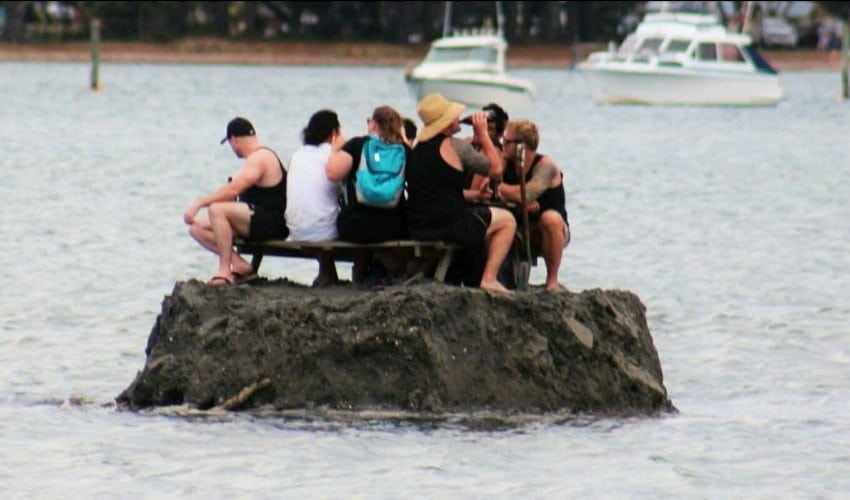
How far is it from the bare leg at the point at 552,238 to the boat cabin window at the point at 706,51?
178 ft

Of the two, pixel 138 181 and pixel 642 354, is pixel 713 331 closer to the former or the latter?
pixel 642 354

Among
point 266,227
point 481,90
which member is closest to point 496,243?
point 266,227

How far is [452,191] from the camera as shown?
14.7 metres

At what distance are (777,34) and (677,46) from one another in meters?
49.8

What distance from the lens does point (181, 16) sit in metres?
109

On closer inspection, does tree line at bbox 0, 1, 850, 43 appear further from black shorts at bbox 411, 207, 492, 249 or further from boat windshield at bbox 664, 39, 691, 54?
black shorts at bbox 411, 207, 492, 249

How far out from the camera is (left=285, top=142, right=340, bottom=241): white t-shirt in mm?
15055

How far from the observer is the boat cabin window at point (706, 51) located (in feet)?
227

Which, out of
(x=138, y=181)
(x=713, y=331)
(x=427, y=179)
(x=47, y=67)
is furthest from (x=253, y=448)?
(x=47, y=67)

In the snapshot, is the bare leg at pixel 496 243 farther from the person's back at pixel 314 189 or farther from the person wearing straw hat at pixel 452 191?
the person's back at pixel 314 189

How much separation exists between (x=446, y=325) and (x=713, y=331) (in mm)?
7416

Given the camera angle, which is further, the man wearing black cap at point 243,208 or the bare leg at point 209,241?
the bare leg at point 209,241

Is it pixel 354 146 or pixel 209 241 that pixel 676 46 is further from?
pixel 354 146

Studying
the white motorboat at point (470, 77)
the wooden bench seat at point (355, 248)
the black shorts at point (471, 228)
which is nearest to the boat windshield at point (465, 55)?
the white motorboat at point (470, 77)
